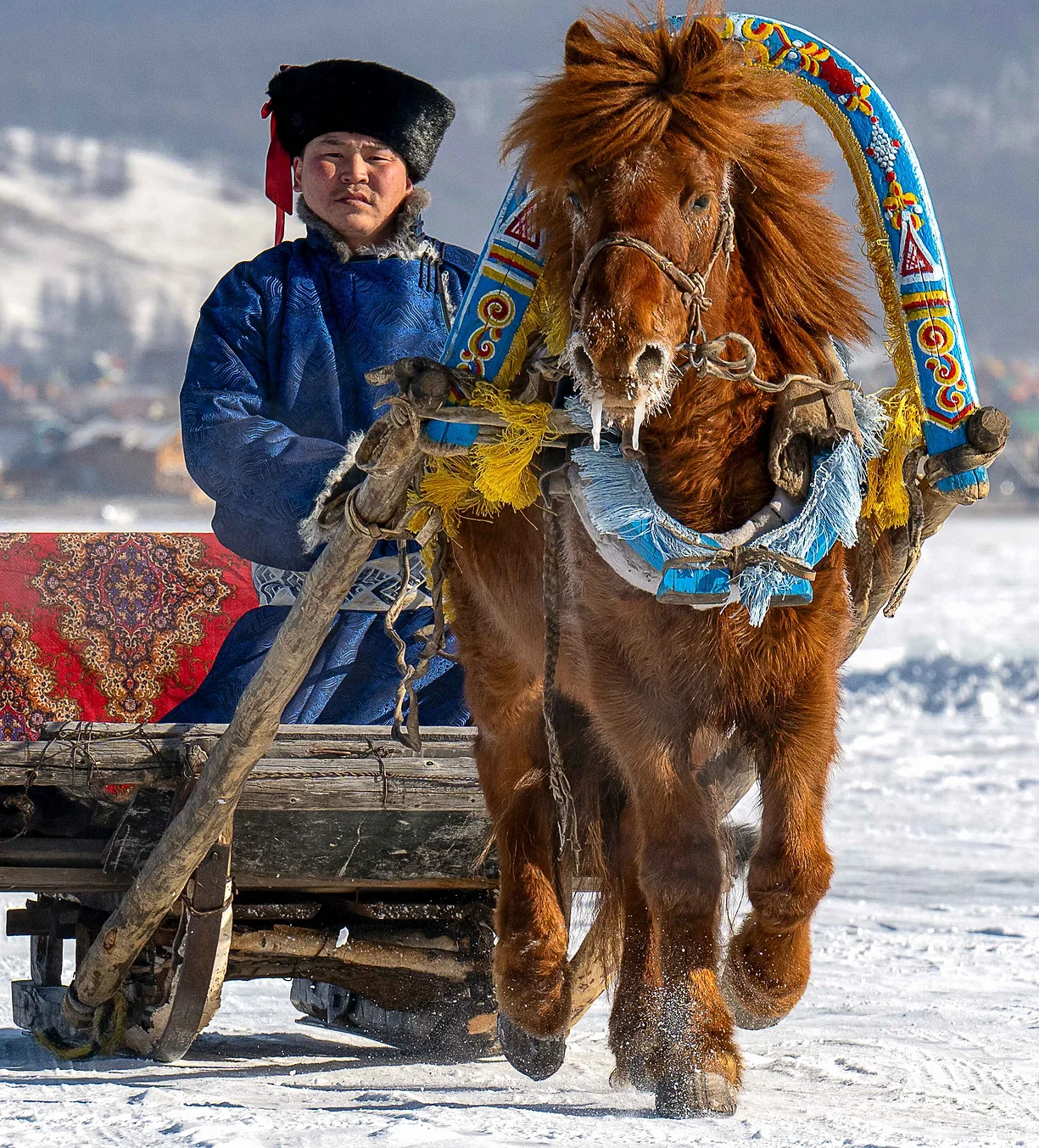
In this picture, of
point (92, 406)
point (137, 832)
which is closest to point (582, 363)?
point (137, 832)

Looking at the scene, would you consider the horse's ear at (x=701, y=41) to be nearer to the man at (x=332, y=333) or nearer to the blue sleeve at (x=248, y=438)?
the blue sleeve at (x=248, y=438)

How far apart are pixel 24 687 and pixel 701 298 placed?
2544mm

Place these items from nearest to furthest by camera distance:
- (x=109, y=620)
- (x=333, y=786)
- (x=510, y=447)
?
(x=510, y=447)
(x=333, y=786)
(x=109, y=620)

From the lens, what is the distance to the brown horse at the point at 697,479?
2.62 meters

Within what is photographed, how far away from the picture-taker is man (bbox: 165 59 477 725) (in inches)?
161

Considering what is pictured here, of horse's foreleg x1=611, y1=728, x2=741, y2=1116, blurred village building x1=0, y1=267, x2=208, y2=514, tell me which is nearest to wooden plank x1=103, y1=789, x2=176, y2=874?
horse's foreleg x1=611, y1=728, x2=741, y2=1116

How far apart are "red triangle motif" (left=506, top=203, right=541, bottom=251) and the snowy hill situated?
82.6 meters

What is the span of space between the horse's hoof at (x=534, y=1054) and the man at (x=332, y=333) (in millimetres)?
991

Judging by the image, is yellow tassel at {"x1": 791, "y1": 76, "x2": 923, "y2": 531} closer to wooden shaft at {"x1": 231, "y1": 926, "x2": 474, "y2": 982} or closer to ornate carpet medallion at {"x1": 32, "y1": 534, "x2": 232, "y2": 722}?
wooden shaft at {"x1": 231, "y1": 926, "x2": 474, "y2": 982}

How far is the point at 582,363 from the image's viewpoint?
2.48 m

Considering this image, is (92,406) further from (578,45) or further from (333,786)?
(578,45)

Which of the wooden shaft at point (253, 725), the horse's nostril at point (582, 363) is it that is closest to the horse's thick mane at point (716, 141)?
the horse's nostril at point (582, 363)

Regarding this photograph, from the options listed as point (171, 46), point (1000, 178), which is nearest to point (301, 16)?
point (171, 46)

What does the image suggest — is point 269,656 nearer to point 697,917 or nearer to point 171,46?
point 697,917
